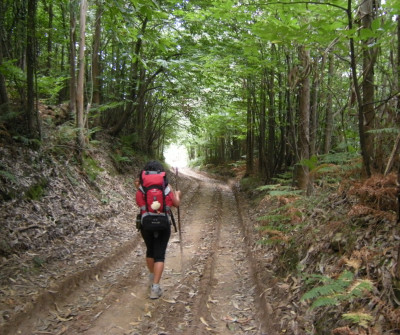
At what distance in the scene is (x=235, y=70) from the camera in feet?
34.9

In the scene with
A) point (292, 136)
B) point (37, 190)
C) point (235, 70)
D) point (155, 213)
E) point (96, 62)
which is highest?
point (96, 62)

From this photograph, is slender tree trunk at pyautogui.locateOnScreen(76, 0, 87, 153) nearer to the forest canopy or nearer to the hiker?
A: the forest canopy

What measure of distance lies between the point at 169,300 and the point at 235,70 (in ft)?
27.2

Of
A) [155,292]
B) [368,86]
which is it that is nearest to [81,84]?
[155,292]

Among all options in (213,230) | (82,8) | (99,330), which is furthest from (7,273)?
(82,8)

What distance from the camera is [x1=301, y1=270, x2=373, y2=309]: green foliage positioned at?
2.95m

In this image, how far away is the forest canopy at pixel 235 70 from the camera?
438cm

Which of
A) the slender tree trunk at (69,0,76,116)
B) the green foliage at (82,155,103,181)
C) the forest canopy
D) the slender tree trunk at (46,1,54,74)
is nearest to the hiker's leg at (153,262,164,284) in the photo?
the forest canopy

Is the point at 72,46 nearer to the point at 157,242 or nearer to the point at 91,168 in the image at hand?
the point at 91,168

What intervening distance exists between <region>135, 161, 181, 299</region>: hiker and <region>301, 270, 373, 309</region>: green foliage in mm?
2271

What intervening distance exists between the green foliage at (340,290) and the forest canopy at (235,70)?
179cm

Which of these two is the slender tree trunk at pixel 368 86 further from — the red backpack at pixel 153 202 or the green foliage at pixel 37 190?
the green foliage at pixel 37 190

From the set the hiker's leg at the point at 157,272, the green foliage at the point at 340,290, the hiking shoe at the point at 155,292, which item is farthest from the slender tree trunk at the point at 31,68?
the green foliage at the point at 340,290

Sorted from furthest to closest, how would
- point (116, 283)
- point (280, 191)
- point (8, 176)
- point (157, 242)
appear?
point (280, 191) → point (8, 176) → point (116, 283) → point (157, 242)
